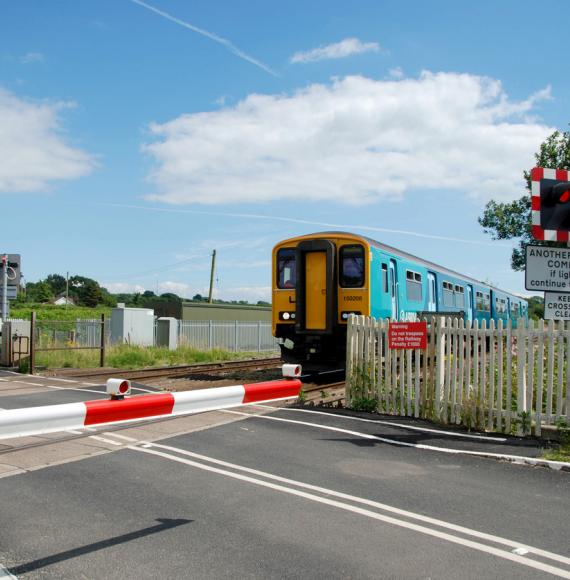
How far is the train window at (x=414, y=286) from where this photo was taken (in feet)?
57.0

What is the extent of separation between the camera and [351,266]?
14742 mm

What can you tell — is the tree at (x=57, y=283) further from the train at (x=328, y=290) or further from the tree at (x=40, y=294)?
the train at (x=328, y=290)

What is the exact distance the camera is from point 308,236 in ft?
50.4

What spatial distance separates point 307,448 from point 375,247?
27.0 ft

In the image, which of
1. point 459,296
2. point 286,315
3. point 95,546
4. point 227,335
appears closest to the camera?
point 95,546

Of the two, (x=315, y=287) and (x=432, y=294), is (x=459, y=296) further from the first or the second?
(x=315, y=287)

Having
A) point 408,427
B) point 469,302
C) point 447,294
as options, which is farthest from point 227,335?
point 408,427

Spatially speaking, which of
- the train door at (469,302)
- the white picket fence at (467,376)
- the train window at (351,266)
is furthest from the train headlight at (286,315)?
the train door at (469,302)

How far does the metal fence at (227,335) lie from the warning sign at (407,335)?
18322 mm

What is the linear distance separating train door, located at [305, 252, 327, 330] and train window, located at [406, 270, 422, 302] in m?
3.38

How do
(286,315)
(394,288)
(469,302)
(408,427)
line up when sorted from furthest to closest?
1. (469,302)
2. (394,288)
3. (286,315)
4. (408,427)

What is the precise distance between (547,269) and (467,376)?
2.04 m

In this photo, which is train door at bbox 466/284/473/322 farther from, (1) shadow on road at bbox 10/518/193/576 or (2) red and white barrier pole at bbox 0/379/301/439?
(1) shadow on road at bbox 10/518/193/576

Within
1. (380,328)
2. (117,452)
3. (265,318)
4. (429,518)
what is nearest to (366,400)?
(380,328)
